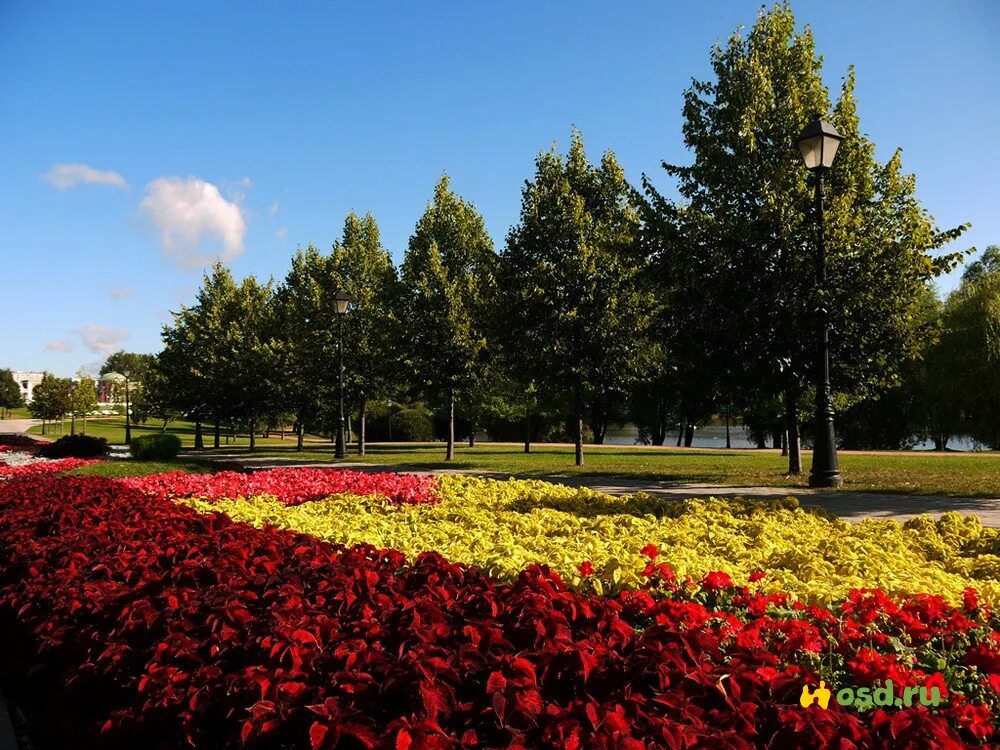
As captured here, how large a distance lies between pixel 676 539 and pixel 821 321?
7.54 metres

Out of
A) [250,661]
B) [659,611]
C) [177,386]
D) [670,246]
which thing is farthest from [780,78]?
[177,386]

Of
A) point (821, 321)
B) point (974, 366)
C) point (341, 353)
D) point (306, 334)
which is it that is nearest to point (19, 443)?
point (306, 334)

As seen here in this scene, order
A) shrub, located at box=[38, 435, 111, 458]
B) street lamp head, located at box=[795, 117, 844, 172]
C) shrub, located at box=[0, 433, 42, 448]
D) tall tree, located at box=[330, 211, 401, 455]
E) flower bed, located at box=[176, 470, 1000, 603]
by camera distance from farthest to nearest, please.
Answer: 1. shrub, located at box=[0, 433, 42, 448]
2. tall tree, located at box=[330, 211, 401, 455]
3. shrub, located at box=[38, 435, 111, 458]
4. street lamp head, located at box=[795, 117, 844, 172]
5. flower bed, located at box=[176, 470, 1000, 603]

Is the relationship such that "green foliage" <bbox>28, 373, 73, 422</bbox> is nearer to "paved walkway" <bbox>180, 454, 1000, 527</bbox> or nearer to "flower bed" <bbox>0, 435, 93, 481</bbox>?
"flower bed" <bbox>0, 435, 93, 481</bbox>

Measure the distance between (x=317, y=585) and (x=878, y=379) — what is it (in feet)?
49.3

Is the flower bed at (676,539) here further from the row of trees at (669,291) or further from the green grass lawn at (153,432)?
the green grass lawn at (153,432)

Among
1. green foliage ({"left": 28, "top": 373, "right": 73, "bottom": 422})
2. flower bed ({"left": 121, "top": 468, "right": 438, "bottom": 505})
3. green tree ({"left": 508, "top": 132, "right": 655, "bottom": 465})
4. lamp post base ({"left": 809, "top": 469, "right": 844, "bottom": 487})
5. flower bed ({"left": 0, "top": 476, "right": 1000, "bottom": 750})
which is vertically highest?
green tree ({"left": 508, "top": 132, "right": 655, "bottom": 465})

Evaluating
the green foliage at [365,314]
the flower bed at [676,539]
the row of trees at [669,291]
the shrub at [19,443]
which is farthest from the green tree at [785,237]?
the shrub at [19,443]

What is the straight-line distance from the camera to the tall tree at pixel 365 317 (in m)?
26.5

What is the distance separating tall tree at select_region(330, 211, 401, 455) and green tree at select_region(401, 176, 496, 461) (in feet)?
5.13

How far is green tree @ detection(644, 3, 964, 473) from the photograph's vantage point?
1428cm

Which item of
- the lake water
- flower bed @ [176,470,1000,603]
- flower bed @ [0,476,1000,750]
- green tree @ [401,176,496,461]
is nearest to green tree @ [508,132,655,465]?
green tree @ [401,176,496,461]

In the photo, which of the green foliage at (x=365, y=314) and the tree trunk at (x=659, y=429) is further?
the tree trunk at (x=659, y=429)

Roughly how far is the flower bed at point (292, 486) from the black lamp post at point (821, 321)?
6522 mm
